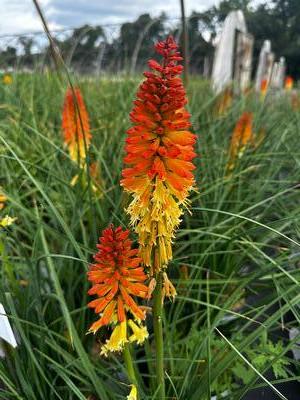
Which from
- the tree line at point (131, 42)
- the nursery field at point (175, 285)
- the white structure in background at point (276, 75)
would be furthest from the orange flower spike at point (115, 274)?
the tree line at point (131, 42)

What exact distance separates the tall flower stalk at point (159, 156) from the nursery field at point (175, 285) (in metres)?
0.22

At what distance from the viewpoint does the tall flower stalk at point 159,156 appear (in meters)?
0.96

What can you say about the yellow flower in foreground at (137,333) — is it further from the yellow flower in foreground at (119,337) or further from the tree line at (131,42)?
the tree line at (131,42)

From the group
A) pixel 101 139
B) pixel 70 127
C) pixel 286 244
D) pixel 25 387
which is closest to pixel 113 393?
pixel 25 387

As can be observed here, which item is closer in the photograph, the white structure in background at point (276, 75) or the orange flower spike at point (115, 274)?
the orange flower spike at point (115, 274)

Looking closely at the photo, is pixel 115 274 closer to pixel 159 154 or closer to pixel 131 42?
pixel 159 154

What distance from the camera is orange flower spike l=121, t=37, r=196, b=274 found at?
0.96 m

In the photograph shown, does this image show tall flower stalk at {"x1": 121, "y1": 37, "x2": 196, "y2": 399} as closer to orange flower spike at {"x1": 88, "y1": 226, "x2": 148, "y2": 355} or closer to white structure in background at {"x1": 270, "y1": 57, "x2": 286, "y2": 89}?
orange flower spike at {"x1": 88, "y1": 226, "x2": 148, "y2": 355}

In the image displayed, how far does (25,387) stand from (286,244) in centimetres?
123

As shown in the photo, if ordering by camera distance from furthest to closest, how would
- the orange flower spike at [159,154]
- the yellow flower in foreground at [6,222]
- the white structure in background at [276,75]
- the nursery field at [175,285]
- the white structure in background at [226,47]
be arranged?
the white structure in background at [226,47], the white structure in background at [276,75], the yellow flower in foreground at [6,222], the nursery field at [175,285], the orange flower spike at [159,154]

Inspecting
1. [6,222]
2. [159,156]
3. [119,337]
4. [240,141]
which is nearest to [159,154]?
[159,156]

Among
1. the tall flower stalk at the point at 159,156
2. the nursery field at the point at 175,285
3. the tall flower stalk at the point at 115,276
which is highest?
the tall flower stalk at the point at 159,156

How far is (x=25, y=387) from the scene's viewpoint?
1384 millimetres

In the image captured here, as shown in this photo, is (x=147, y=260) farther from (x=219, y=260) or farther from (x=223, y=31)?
(x=223, y=31)
